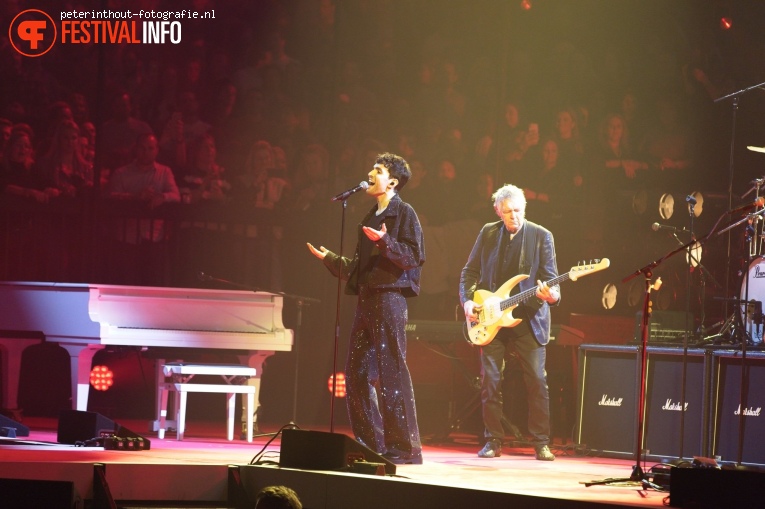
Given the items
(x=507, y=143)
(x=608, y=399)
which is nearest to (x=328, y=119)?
(x=507, y=143)

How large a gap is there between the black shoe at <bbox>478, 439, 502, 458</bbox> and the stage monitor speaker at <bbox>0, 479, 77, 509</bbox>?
11.9 feet

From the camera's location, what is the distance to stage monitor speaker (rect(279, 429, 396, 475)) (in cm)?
566

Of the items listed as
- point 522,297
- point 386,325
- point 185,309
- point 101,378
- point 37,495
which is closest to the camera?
point 37,495

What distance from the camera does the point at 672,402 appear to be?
7.90 meters

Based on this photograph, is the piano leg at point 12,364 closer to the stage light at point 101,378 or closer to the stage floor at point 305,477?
the stage light at point 101,378

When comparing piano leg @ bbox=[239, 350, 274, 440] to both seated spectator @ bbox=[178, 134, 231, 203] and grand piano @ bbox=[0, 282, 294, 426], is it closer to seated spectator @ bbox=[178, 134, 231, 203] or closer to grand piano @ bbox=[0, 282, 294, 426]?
grand piano @ bbox=[0, 282, 294, 426]

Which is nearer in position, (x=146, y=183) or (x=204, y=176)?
(x=146, y=183)

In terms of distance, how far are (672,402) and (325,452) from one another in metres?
3.29

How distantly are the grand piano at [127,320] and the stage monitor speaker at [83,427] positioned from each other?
132 centimetres

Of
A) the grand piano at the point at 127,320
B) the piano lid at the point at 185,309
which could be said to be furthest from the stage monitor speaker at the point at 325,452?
the piano lid at the point at 185,309

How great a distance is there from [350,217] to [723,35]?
4.20 m

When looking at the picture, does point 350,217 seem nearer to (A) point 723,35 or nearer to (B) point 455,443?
(B) point 455,443

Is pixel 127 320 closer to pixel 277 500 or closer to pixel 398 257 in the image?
pixel 398 257

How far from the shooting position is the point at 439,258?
10.6m
